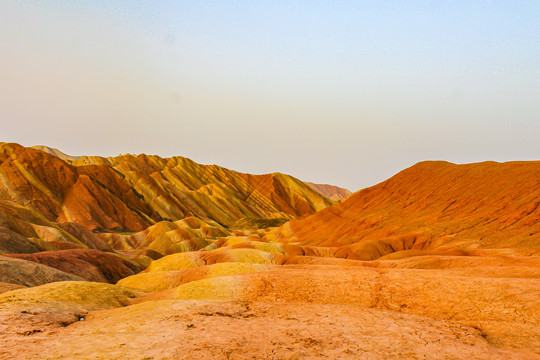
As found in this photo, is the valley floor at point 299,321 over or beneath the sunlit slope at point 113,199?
beneath

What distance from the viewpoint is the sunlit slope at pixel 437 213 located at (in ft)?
132

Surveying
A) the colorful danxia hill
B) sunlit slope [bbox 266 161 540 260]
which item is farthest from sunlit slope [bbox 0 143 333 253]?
sunlit slope [bbox 266 161 540 260]

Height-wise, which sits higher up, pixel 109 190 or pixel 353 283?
pixel 109 190

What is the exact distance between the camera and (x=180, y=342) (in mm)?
8242

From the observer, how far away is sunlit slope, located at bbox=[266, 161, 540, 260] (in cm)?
4034

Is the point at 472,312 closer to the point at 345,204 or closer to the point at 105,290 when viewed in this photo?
the point at 105,290

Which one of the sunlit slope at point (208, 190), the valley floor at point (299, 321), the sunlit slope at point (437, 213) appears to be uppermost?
the sunlit slope at point (208, 190)

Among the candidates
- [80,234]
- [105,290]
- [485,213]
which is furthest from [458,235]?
[80,234]

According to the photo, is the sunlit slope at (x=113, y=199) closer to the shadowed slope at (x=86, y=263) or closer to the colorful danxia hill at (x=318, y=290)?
the colorful danxia hill at (x=318, y=290)

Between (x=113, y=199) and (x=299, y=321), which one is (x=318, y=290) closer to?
(x=299, y=321)

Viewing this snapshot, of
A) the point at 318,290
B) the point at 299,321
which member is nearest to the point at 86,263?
the point at 318,290

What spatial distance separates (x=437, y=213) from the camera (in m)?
52.9

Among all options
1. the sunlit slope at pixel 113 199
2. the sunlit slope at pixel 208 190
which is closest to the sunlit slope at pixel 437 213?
the sunlit slope at pixel 113 199

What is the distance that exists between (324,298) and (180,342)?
689 centimetres
